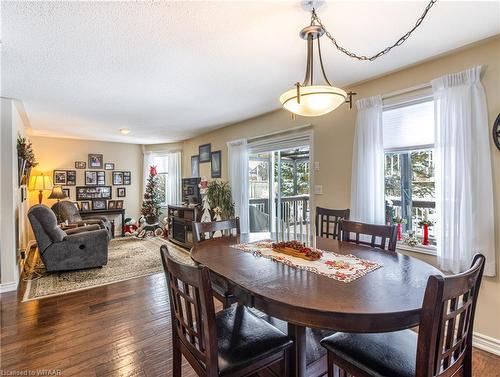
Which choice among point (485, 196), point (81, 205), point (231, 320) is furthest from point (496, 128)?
Answer: point (81, 205)

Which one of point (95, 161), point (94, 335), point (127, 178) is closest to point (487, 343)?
point (94, 335)

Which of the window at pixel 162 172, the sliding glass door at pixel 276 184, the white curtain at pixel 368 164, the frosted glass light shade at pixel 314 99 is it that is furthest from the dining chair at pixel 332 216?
the window at pixel 162 172

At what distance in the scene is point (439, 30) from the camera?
6.32ft

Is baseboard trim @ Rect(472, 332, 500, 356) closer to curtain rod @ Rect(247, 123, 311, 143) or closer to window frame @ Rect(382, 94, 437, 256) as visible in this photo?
window frame @ Rect(382, 94, 437, 256)

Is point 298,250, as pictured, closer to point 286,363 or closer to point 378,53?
point 286,363

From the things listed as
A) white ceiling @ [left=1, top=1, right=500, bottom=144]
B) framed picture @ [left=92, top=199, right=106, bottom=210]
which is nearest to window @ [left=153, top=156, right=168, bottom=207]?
framed picture @ [left=92, top=199, right=106, bottom=210]

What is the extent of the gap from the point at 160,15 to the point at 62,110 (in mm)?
3013

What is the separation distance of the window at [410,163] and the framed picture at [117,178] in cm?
619

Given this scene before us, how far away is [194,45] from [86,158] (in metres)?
5.47

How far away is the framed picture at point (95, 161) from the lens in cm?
634

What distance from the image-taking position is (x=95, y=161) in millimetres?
6391

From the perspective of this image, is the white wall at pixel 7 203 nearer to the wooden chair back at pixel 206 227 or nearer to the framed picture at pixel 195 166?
the wooden chair back at pixel 206 227

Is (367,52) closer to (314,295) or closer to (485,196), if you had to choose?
(485,196)

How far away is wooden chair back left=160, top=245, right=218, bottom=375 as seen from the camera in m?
1.03
